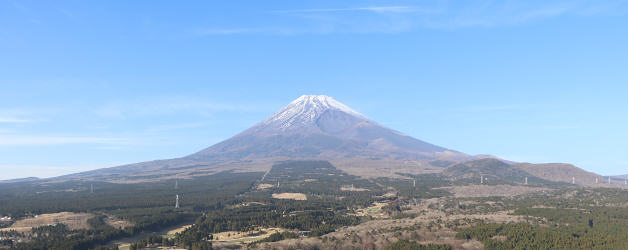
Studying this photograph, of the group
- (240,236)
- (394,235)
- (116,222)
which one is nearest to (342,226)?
(394,235)

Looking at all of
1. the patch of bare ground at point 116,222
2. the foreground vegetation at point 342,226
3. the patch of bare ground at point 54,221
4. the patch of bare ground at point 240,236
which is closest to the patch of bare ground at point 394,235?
the foreground vegetation at point 342,226

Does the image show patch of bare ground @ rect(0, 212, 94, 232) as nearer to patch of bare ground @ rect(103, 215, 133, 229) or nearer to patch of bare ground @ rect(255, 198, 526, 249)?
patch of bare ground @ rect(103, 215, 133, 229)

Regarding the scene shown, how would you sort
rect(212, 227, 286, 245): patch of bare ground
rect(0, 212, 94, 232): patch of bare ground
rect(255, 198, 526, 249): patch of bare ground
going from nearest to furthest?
rect(255, 198, 526, 249): patch of bare ground
rect(212, 227, 286, 245): patch of bare ground
rect(0, 212, 94, 232): patch of bare ground

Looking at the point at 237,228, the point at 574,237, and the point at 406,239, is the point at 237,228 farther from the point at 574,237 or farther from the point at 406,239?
the point at 574,237

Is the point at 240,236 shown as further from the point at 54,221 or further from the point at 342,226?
the point at 54,221

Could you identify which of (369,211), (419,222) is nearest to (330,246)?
(419,222)

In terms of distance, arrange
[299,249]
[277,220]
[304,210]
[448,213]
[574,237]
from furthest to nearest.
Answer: [304,210]
[448,213]
[277,220]
[574,237]
[299,249]

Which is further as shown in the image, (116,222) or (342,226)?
(116,222)

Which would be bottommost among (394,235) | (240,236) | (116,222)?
(116,222)

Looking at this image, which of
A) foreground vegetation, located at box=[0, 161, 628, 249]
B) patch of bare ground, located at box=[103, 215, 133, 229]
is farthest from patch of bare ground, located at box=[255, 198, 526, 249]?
patch of bare ground, located at box=[103, 215, 133, 229]
